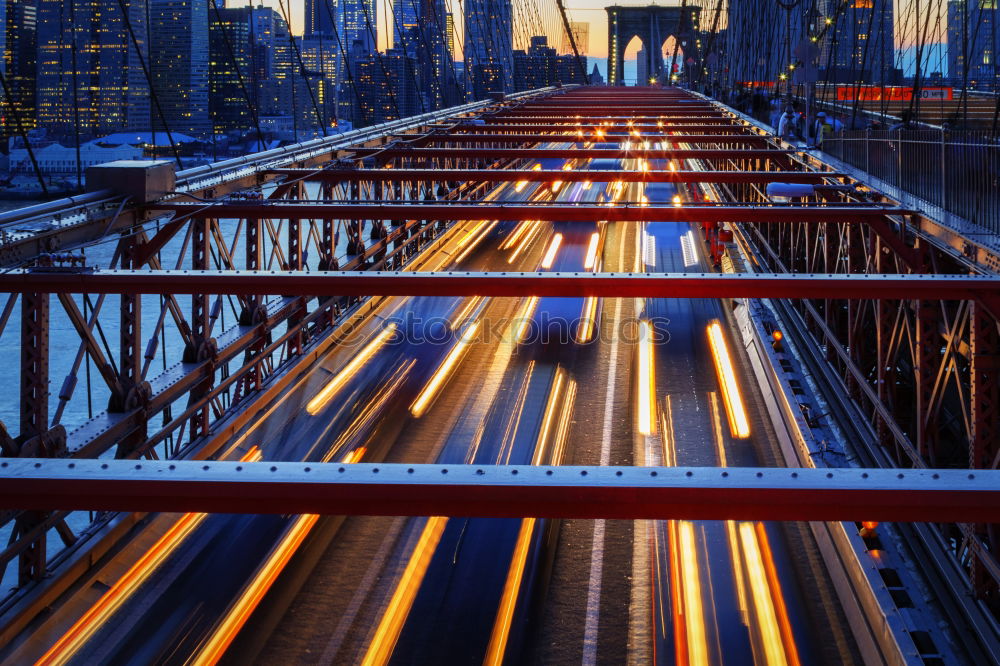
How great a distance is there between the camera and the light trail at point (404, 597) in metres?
7.41

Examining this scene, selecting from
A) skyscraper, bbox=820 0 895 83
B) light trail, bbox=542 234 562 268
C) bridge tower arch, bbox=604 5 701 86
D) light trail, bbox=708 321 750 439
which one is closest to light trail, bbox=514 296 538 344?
light trail, bbox=708 321 750 439

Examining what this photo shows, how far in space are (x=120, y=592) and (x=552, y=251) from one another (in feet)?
68.7

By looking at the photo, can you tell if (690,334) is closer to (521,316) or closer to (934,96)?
(521,316)

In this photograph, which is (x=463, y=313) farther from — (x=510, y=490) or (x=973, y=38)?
(x=510, y=490)

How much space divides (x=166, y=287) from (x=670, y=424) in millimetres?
7375

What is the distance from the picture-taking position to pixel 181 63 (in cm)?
2172

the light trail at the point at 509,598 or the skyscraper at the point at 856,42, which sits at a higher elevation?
the skyscraper at the point at 856,42

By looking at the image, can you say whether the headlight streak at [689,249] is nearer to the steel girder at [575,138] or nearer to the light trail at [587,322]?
the steel girder at [575,138]

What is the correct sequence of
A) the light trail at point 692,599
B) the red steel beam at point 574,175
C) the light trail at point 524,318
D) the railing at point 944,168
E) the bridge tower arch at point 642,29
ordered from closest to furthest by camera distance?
the light trail at point 692,599
the railing at point 944,168
the red steel beam at point 574,175
the light trail at point 524,318
the bridge tower arch at point 642,29

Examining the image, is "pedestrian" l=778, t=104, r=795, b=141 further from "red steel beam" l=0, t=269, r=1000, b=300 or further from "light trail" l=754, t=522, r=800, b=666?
"red steel beam" l=0, t=269, r=1000, b=300

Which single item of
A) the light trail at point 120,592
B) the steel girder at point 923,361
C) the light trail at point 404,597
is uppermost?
the steel girder at point 923,361

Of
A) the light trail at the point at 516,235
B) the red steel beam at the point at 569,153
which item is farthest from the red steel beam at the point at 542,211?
the light trail at the point at 516,235

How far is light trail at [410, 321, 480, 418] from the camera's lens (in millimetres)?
14059

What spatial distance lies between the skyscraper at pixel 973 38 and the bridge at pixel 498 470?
5.46 m
